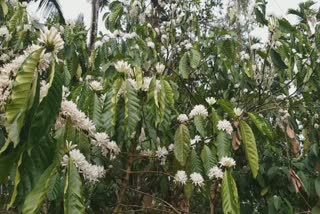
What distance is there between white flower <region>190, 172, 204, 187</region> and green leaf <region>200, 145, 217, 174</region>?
0.05 m

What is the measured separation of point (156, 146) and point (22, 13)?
1.19m

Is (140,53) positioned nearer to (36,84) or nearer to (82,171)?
(82,171)

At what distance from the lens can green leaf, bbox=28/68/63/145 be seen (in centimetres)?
108

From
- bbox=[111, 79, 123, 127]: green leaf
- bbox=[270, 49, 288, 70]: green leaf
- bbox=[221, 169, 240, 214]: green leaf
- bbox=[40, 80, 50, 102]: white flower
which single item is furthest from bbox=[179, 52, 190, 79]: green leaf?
bbox=[40, 80, 50, 102]: white flower

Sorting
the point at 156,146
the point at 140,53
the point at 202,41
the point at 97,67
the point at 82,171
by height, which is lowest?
the point at 82,171

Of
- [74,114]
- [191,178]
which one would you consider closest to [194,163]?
[191,178]

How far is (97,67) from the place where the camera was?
10.2ft

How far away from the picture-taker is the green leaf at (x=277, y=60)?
3.04 m

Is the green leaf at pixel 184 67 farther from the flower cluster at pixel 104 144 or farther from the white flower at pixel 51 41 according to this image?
the white flower at pixel 51 41

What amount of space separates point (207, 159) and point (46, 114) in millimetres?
1177

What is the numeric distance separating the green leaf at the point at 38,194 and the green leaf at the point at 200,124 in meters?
1.13

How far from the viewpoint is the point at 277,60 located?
306 cm

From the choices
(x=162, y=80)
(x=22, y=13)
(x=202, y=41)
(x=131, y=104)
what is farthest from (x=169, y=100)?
(x=202, y=41)

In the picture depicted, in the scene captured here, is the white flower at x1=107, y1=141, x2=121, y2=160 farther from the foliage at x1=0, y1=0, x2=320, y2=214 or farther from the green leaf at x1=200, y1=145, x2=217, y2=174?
the green leaf at x1=200, y1=145, x2=217, y2=174
